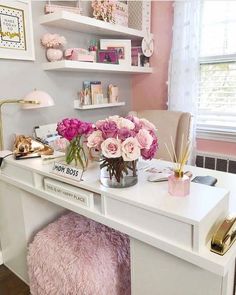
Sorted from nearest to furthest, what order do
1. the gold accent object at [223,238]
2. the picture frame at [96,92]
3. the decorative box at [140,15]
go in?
the gold accent object at [223,238], the picture frame at [96,92], the decorative box at [140,15]

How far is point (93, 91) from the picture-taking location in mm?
2311

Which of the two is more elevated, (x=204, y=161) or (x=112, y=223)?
(x=112, y=223)

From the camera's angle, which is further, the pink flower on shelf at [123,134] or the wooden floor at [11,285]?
the wooden floor at [11,285]

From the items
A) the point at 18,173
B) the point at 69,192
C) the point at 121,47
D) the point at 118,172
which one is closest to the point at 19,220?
the point at 18,173

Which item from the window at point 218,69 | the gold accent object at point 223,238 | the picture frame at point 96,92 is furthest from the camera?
the picture frame at point 96,92

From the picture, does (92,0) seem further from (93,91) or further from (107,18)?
(93,91)

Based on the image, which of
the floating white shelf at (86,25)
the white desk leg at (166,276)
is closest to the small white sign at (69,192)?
the white desk leg at (166,276)

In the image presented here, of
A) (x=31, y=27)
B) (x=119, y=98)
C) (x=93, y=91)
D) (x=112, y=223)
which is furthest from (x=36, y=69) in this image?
(x=112, y=223)

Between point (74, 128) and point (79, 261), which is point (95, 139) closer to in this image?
point (74, 128)

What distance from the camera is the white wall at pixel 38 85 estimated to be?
1787mm

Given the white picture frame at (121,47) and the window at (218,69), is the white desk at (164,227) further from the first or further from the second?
the white picture frame at (121,47)

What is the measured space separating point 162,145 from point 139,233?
126 centimetres

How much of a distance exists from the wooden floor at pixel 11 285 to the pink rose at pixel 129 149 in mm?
1270

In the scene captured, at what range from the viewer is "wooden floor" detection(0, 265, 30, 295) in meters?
1.61
